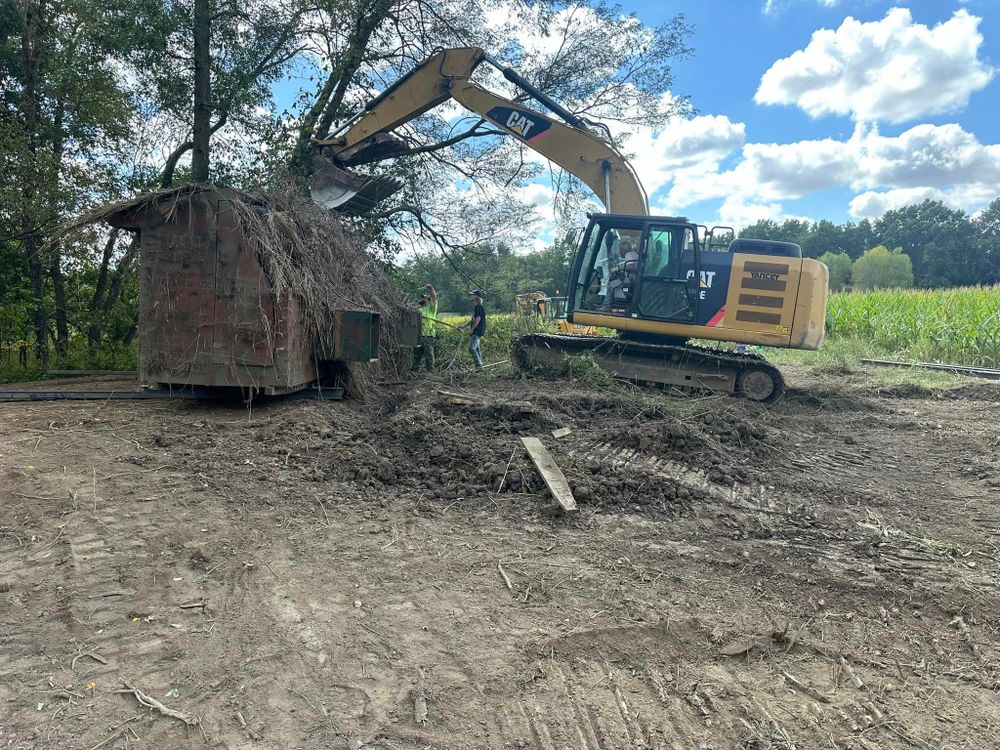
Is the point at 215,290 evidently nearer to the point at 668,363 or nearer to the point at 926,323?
the point at 668,363

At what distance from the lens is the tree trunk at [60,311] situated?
10.5 meters

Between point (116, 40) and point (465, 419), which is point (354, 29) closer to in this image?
point (116, 40)

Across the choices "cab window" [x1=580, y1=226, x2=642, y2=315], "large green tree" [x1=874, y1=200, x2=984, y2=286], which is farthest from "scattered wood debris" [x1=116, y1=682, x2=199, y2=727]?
"large green tree" [x1=874, y1=200, x2=984, y2=286]

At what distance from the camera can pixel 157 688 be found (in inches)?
88.6

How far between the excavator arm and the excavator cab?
2.09 feet

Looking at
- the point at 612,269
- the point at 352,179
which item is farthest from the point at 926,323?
the point at 352,179

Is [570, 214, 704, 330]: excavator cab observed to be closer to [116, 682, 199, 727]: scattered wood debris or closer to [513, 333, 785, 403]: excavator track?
[513, 333, 785, 403]: excavator track

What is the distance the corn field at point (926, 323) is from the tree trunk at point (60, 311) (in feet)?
58.2

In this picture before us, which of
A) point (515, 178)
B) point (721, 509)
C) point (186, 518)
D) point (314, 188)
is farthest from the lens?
point (515, 178)

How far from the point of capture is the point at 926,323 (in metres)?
15.3

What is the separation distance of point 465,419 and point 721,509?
2.59 meters

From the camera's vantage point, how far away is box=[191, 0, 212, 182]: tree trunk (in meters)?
9.70

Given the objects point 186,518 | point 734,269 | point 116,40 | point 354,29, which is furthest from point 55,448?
point 354,29

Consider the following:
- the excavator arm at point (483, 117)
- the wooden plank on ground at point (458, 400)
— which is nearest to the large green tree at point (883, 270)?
the excavator arm at point (483, 117)
